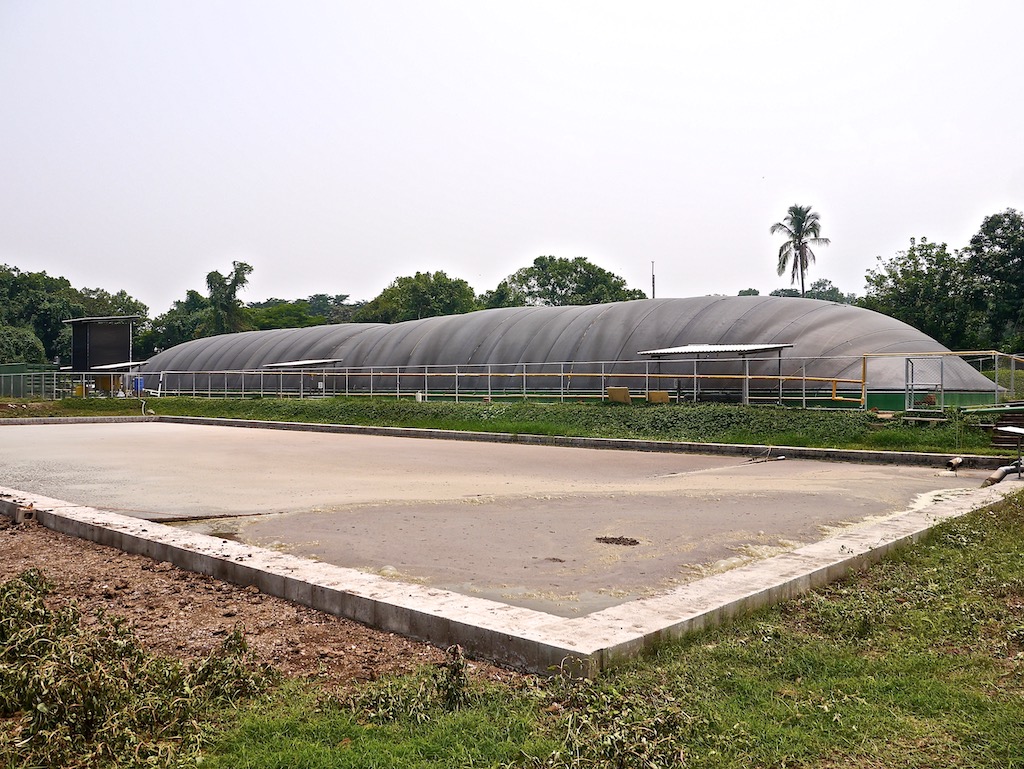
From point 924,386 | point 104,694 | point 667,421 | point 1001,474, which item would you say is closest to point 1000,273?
point 924,386

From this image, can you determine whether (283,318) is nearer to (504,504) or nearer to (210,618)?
(504,504)

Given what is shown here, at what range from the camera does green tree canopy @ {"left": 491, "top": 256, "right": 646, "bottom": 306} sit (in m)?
67.2

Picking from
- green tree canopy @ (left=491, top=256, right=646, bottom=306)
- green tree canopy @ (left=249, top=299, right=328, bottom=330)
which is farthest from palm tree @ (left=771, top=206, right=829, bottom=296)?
green tree canopy @ (left=249, top=299, right=328, bottom=330)

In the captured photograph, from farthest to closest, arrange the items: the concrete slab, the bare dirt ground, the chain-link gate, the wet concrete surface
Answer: the chain-link gate
the wet concrete surface
the concrete slab
the bare dirt ground

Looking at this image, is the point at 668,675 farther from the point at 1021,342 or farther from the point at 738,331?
the point at 1021,342

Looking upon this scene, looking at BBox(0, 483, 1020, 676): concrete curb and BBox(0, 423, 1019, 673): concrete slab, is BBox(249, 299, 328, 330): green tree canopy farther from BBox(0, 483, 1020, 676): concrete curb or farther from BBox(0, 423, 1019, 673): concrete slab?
BBox(0, 483, 1020, 676): concrete curb

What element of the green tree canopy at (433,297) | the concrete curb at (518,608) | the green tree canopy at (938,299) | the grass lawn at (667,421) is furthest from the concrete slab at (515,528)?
the green tree canopy at (433,297)

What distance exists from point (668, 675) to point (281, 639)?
2194mm

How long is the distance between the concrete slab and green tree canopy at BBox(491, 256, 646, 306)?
50.9 metres

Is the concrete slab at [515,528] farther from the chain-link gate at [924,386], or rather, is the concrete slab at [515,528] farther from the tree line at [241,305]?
the tree line at [241,305]

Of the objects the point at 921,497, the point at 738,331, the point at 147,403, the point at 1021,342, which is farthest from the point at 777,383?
the point at 147,403

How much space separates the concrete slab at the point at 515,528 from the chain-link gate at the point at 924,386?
16.2 feet

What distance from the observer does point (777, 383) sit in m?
25.2

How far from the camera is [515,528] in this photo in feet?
28.1
